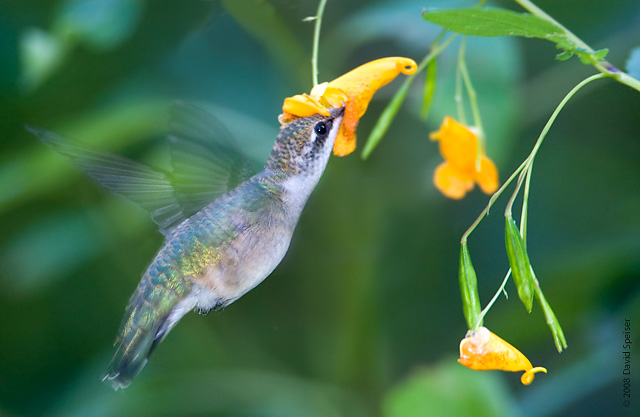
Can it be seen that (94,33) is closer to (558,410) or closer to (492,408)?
(492,408)

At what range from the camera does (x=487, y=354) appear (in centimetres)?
90

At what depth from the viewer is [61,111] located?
1.70 meters

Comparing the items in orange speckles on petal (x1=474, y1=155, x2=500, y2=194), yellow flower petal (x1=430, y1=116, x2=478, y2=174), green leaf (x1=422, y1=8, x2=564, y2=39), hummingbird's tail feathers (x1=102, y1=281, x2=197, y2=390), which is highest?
green leaf (x1=422, y1=8, x2=564, y2=39)

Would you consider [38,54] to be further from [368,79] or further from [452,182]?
[452,182]

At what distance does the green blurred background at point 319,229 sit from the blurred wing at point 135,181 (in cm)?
41

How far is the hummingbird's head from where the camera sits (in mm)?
982

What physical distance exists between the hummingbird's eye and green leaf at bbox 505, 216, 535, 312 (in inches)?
11.4

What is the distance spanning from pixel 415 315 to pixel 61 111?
1119 millimetres

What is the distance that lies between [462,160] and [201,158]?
0.52 meters

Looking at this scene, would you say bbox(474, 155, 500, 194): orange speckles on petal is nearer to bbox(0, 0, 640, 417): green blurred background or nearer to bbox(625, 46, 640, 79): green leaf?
bbox(0, 0, 640, 417): green blurred background

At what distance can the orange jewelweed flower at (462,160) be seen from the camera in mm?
1258

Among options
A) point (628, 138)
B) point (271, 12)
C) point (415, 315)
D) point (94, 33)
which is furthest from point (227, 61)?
point (628, 138)

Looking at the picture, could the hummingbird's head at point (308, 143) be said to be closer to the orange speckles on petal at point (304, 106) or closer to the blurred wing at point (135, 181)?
the orange speckles on petal at point (304, 106)

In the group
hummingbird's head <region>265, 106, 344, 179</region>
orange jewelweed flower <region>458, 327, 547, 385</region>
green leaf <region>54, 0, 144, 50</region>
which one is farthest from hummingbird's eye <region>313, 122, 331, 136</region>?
green leaf <region>54, 0, 144, 50</region>
